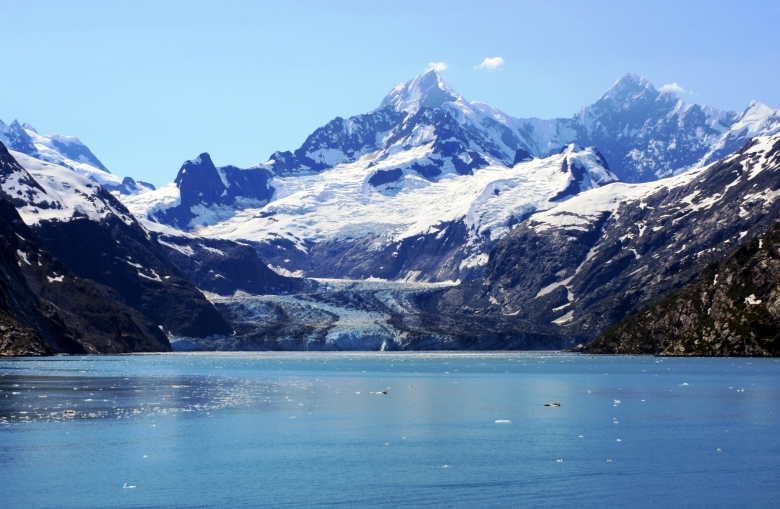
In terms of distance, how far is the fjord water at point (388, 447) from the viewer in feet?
173

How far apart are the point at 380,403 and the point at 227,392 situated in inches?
891

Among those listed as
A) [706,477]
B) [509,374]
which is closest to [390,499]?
[706,477]

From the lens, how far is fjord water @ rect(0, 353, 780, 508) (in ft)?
173

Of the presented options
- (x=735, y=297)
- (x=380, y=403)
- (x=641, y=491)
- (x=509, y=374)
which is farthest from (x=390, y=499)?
(x=735, y=297)

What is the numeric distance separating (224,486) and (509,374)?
361 ft

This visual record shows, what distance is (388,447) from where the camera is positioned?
6819 centimetres

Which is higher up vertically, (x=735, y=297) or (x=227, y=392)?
(x=735, y=297)

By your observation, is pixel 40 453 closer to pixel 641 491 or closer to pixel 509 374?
pixel 641 491

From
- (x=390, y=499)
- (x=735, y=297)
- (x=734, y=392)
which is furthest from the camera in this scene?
(x=735, y=297)

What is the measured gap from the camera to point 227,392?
115000 mm

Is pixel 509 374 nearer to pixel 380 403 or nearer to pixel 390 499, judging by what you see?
pixel 380 403

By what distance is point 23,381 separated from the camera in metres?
123

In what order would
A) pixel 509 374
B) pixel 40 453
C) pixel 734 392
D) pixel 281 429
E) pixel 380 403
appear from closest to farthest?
pixel 40 453 → pixel 281 429 → pixel 380 403 → pixel 734 392 → pixel 509 374

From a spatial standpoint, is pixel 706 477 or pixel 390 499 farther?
pixel 706 477
